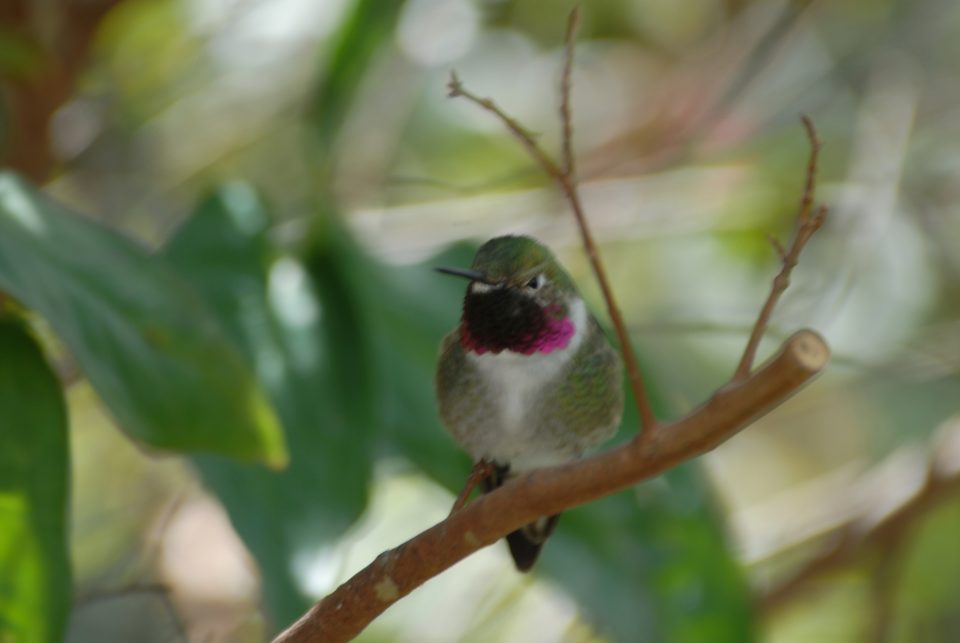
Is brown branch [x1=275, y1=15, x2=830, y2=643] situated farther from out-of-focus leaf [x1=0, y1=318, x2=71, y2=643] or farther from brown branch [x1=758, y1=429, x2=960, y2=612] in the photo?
brown branch [x1=758, y1=429, x2=960, y2=612]

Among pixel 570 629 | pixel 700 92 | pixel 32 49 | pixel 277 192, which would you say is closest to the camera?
pixel 32 49

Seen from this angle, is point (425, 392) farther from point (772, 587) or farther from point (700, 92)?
point (700, 92)

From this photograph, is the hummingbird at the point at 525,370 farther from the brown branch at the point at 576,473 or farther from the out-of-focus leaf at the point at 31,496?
the out-of-focus leaf at the point at 31,496

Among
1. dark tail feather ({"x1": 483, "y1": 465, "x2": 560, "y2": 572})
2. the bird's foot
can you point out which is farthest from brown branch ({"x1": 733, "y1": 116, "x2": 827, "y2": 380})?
dark tail feather ({"x1": 483, "y1": 465, "x2": 560, "y2": 572})

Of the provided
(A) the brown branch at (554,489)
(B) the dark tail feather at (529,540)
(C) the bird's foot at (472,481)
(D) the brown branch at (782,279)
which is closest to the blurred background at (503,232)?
(B) the dark tail feather at (529,540)

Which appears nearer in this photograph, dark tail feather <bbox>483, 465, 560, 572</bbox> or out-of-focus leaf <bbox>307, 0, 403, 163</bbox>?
dark tail feather <bbox>483, 465, 560, 572</bbox>

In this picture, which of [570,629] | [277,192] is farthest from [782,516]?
[277,192]
